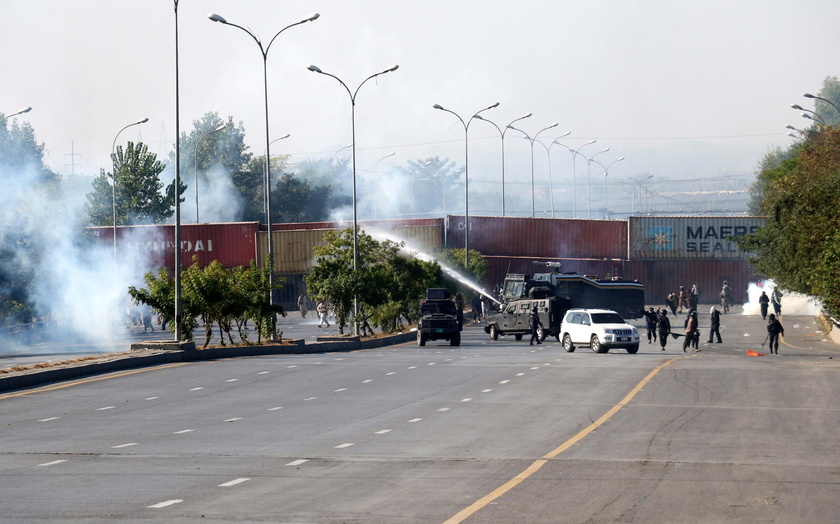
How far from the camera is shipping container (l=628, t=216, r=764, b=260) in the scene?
82.0 metres

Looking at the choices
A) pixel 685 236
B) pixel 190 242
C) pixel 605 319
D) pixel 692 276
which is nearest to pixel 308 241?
pixel 190 242

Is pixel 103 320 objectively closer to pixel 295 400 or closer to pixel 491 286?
pixel 491 286

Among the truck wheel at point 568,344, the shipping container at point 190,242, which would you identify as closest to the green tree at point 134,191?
the shipping container at point 190,242

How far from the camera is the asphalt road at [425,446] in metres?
11.0

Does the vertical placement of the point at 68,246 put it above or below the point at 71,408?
above

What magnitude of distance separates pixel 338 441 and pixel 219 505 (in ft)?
16.5

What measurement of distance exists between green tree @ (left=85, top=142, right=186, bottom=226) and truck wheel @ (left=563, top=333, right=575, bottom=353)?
5599 centimetres

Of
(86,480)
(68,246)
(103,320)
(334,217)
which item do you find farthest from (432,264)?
(334,217)

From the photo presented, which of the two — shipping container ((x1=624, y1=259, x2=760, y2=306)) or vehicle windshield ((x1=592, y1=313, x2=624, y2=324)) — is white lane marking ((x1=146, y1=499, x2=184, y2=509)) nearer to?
vehicle windshield ((x1=592, y1=313, x2=624, y2=324))

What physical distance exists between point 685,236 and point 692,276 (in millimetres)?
3128

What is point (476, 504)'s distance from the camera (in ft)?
36.2

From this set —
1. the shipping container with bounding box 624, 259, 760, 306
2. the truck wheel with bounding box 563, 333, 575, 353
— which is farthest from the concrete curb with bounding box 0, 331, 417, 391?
the shipping container with bounding box 624, 259, 760, 306

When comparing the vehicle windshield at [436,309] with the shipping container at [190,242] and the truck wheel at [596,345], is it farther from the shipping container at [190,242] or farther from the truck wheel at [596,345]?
the shipping container at [190,242]

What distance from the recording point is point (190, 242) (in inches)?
3278
